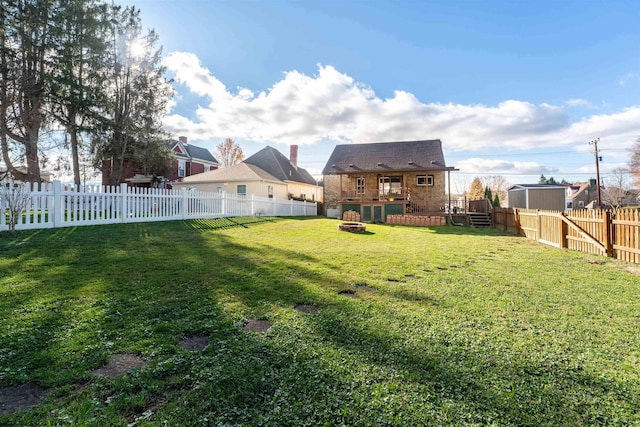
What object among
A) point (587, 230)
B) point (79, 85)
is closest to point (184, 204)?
point (79, 85)

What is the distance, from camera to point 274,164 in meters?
29.2

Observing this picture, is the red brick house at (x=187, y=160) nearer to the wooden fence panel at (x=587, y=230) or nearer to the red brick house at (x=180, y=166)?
the red brick house at (x=180, y=166)

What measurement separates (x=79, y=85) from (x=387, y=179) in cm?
2144

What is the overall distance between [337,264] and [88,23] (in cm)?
2175

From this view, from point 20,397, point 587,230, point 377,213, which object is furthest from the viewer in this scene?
point 377,213

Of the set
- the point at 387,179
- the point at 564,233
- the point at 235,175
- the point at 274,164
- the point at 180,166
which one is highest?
the point at 180,166

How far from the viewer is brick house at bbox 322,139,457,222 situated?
2188cm

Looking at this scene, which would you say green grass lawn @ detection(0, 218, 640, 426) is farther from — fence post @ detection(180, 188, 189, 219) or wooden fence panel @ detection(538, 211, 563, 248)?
fence post @ detection(180, 188, 189, 219)

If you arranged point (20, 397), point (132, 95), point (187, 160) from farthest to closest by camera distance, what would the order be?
point (187, 160) < point (132, 95) < point (20, 397)

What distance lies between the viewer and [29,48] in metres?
14.8

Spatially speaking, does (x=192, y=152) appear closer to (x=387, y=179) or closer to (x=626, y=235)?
(x=387, y=179)

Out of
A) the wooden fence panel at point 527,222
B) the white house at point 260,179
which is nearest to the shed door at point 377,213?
the wooden fence panel at point 527,222

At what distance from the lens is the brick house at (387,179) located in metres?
21.9

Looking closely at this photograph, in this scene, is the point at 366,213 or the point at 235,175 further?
the point at 235,175
